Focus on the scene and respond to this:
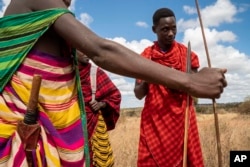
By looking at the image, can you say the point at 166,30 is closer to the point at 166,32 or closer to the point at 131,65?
the point at 166,32

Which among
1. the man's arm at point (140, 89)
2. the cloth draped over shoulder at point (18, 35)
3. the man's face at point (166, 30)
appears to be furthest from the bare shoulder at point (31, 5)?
the man's face at point (166, 30)

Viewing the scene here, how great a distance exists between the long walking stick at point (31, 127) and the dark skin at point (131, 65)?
240 millimetres

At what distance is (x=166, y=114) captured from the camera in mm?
4285

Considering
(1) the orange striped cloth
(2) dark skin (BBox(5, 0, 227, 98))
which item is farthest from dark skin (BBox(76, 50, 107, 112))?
(2) dark skin (BBox(5, 0, 227, 98))

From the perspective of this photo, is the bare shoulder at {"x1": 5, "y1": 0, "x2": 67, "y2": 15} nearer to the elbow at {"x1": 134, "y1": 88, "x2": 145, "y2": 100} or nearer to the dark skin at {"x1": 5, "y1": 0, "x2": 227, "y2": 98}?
the dark skin at {"x1": 5, "y1": 0, "x2": 227, "y2": 98}

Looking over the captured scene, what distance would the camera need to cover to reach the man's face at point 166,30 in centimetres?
446

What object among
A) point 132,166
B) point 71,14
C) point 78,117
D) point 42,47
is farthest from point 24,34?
point 132,166

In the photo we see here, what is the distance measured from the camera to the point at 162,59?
177 inches

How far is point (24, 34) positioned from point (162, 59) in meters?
2.72

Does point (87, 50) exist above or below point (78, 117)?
above

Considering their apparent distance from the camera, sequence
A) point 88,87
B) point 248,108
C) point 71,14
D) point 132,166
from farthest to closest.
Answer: point 248,108, point 132,166, point 88,87, point 71,14

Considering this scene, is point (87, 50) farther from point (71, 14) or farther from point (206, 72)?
point (206, 72)

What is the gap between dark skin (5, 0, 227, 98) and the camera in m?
1.66

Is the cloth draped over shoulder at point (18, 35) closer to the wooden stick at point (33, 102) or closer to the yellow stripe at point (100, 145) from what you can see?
the wooden stick at point (33, 102)
